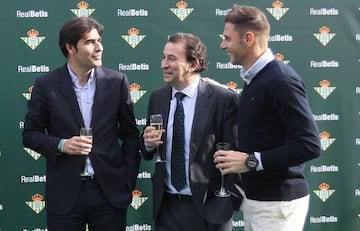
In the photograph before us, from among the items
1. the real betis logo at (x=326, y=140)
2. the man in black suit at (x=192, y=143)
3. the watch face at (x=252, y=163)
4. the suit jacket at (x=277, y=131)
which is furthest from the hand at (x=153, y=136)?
the real betis logo at (x=326, y=140)

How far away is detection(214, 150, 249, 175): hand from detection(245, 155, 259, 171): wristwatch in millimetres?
16

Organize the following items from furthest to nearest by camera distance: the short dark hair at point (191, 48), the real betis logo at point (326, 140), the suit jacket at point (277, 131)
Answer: the real betis logo at point (326, 140) → the short dark hair at point (191, 48) → the suit jacket at point (277, 131)

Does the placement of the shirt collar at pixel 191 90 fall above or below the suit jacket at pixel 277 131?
above

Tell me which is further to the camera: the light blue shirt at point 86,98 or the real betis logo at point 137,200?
the real betis logo at point 137,200

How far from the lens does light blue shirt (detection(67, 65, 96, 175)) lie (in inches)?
114

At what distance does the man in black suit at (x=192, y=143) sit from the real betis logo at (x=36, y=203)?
5.77 ft

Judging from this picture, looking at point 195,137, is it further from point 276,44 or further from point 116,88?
point 276,44

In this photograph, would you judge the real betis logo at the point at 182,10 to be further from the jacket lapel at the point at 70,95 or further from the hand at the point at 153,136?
the hand at the point at 153,136

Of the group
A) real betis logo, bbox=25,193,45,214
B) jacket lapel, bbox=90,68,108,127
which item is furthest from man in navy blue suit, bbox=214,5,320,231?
real betis logo, bbox=25,193,45,214

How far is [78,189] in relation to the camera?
9.42 feet

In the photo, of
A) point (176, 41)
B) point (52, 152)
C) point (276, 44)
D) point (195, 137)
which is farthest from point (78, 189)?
point (276, 44)

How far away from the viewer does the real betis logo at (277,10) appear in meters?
4.24

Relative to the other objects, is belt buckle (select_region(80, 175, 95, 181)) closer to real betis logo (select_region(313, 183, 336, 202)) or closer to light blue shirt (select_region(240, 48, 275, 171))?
light blue shirt (select_region(240, 48, 275, 171))

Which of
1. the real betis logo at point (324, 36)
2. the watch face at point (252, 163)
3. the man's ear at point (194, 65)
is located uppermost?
the real betis logo at point (324, 36)
